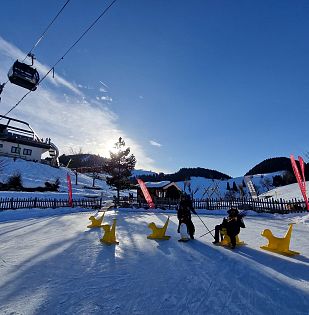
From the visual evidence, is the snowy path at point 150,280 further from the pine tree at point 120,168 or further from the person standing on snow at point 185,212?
the pine tree at point 120,168

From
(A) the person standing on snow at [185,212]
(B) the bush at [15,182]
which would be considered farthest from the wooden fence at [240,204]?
(B) the bush at [15,182]

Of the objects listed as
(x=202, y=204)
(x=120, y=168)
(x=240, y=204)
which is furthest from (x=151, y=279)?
(x=120, y=168)

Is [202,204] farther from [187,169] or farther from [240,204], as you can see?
[187,169]

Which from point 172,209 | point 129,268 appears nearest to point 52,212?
point 172,209

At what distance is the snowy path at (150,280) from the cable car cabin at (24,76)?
7.51 m

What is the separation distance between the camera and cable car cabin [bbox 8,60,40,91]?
470 inches

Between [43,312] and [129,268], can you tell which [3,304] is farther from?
[129,268]

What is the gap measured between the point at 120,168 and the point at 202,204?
48.8 feet

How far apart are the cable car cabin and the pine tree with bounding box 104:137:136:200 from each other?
25854 millimetres

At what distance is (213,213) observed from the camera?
2452cm

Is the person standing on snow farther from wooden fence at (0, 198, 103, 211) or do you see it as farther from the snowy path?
wooden fence at (0, 198, 103, 211)

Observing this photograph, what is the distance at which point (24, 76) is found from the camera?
1205cm

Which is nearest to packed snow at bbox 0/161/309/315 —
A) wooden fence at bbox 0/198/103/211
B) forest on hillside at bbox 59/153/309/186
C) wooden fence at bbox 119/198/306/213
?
wooden fence at bbox 119/198/306/213

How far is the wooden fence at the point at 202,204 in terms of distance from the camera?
21.4 m
